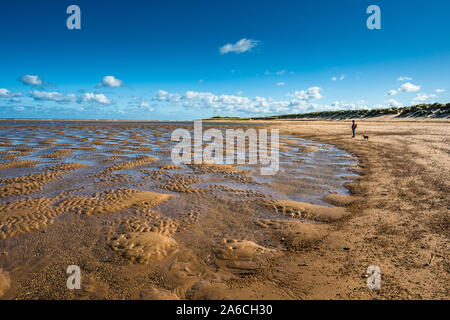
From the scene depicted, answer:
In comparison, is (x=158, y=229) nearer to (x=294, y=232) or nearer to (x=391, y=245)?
(x=294, y=232)

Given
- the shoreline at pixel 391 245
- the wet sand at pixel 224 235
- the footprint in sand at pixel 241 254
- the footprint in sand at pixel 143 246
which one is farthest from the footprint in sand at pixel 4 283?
the shoreline at pixel 391 245

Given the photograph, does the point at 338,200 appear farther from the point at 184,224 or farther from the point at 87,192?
the point at 87,192

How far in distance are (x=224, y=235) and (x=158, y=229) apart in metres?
1.75

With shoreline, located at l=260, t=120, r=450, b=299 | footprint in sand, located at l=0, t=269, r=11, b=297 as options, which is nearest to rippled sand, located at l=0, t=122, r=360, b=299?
footprint in sand, located at l=0, t=269, r=11, b=297

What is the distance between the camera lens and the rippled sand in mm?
3684

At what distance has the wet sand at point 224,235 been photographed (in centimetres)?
362

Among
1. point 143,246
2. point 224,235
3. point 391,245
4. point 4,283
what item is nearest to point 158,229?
point 143,246

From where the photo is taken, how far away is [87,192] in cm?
796

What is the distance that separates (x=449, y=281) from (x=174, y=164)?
37.9 feet

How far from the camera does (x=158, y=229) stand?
5.55 meters

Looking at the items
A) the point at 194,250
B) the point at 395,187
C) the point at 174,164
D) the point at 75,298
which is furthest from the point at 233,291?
the point at 174,164

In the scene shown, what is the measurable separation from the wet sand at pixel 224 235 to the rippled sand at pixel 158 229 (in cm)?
3

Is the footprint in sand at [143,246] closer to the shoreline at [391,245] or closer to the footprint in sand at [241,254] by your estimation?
the footprint in sand at [241,254]

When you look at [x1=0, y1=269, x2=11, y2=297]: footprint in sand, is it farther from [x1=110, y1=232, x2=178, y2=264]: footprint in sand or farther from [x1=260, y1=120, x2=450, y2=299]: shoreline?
[x1=260, y1=120, x2=450, y2=299]: shoreline
